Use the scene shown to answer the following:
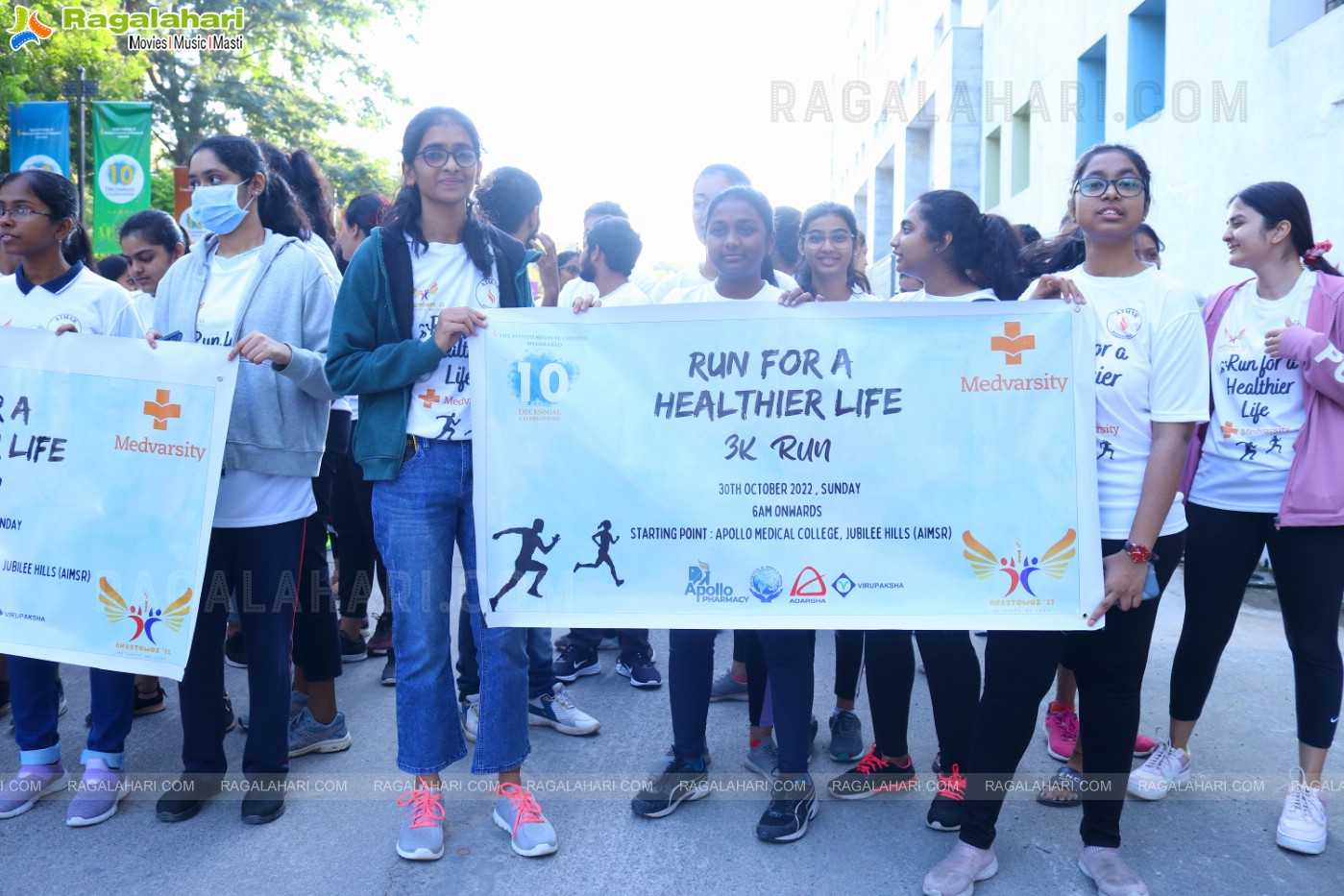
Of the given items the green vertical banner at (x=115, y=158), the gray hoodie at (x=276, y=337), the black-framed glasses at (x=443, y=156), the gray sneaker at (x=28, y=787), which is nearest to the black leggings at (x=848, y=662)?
the gray hoodie at (x=276, y=337)

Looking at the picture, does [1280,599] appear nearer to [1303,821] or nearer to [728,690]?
[1303,821]

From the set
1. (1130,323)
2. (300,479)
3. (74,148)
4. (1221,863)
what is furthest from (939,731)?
(74,148)

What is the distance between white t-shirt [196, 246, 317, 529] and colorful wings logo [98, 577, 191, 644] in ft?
0.97

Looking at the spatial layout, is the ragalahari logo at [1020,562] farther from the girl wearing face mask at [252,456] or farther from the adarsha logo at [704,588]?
the girl wearing face mask at [252,456]

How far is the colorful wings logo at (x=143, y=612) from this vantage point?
332 centimetres

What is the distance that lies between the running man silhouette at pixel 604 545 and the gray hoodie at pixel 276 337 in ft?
3.60

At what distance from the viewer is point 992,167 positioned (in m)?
18.3

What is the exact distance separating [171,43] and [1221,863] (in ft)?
76.1

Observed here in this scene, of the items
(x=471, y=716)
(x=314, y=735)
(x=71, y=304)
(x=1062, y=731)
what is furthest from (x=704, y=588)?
(x=71, y=304)

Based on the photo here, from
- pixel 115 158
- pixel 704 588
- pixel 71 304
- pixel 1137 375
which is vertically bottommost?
pixel 704 588

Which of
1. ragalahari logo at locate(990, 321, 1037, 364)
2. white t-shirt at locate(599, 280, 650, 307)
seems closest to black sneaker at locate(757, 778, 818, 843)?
ragalahari logo at locate(990, 321, 1037, 364)

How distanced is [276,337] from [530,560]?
1204 mm

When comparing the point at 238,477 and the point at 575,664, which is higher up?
the point at 238,477

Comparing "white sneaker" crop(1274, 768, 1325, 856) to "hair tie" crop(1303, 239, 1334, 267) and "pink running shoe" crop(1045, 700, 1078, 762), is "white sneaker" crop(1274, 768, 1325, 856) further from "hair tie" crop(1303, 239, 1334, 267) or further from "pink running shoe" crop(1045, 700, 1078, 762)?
"hair tie" crop(1303, 239, 1334, 267)
